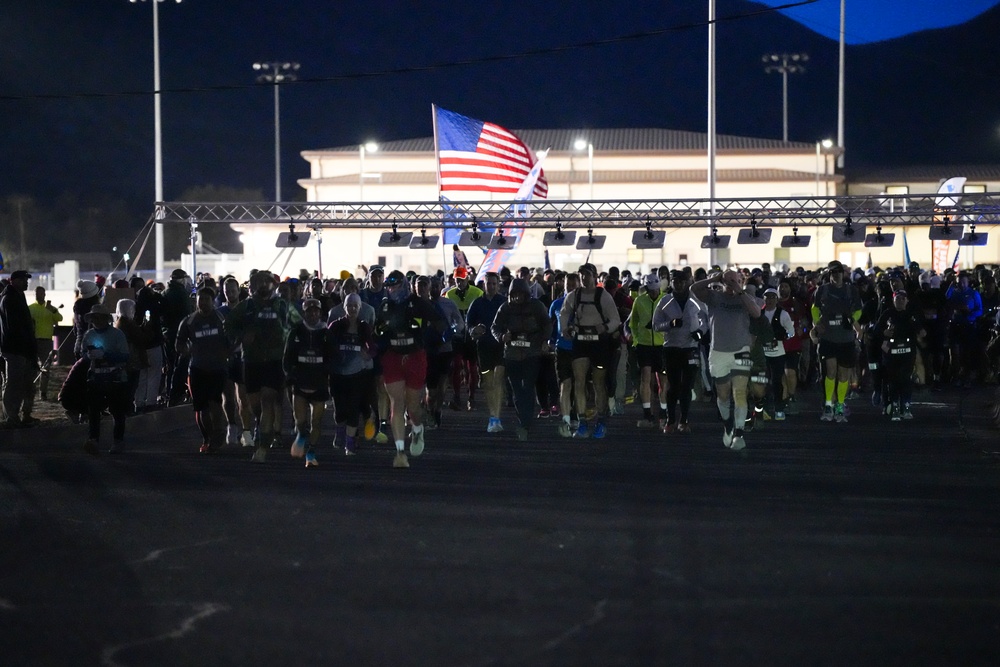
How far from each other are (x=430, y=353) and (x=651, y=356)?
2893 mm

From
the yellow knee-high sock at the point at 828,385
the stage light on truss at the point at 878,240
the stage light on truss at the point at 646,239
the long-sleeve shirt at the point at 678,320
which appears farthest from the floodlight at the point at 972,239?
the long-sleeve shirt at the point at 678,320

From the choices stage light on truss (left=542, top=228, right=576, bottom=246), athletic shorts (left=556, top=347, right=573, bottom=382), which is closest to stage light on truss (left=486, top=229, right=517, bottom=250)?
stage light on truss (left=542, top=228, right=576, bottom=246)

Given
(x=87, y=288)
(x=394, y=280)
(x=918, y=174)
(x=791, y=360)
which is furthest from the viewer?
(x=918, y=174)

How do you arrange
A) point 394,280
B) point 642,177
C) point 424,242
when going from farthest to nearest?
1. point 642,177
2. point 424,242
3. point 394,280

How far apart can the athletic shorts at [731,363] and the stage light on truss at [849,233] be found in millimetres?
20074

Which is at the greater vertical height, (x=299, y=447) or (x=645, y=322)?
(x=645, y=322)

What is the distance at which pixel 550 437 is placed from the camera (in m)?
15.8

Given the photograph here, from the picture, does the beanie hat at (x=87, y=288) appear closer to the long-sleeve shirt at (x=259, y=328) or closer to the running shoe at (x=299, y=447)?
the long-sleeve shirt at (x=259, y=328)

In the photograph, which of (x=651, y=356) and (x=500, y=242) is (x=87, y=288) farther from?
(x=500, y=242)

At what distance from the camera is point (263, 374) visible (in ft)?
45.0

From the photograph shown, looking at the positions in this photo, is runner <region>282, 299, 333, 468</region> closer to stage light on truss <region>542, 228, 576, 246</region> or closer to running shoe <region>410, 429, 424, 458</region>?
running shoe <region>410, 429, 424, 458</region>

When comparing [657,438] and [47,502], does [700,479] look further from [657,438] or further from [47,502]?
[47,502]

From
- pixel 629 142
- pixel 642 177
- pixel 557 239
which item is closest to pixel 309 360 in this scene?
pixel 557 239

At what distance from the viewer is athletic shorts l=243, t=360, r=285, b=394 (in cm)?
1371
